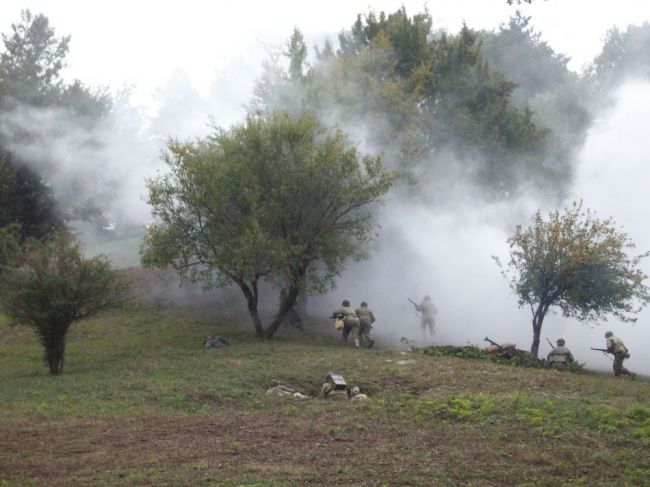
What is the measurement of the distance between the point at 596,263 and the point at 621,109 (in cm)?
3131

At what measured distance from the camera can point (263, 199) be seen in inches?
1098

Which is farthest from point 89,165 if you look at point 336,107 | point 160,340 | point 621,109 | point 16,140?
point 621,109

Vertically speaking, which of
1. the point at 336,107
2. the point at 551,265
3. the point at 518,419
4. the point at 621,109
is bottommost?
the point at 518,419

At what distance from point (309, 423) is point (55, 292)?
9507 mm

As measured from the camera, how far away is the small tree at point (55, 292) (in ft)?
69.0

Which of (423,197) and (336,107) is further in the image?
(423,197)

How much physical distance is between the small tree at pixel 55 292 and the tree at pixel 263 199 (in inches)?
210

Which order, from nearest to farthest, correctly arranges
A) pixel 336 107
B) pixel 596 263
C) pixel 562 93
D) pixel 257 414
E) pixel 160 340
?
pixel 257 414, pixel 596 263, pixel 160 340, pixel 336 107, pixel 562 93

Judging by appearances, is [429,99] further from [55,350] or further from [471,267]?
[55,350]

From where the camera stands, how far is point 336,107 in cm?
3647

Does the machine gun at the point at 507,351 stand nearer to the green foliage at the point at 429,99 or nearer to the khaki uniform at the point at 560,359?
the khaki uniform at the point at 560,359

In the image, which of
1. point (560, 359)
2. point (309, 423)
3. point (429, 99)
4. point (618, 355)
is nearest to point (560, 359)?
point (560, 359)

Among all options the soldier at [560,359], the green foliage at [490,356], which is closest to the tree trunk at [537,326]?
the green foliage at [490,356]

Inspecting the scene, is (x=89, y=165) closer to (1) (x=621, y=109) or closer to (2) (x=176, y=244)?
(2) (x=176, y=244)
